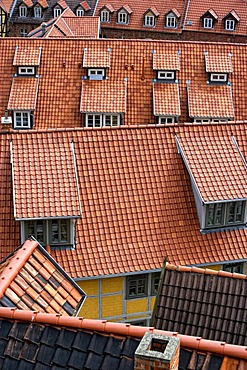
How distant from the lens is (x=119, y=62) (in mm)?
35375

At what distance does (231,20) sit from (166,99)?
26670 mm

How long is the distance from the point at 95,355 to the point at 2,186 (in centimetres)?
1173

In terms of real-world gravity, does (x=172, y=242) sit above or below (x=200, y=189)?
below

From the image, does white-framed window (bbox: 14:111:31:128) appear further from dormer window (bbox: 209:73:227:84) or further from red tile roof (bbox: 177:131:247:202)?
red tile roof (bbox: 177:131:247:202)

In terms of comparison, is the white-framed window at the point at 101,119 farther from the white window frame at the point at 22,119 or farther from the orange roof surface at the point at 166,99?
the white window frame at the point at 22,119

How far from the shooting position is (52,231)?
2148 cm

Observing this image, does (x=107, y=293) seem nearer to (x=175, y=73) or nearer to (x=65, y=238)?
(x=65, y=238)

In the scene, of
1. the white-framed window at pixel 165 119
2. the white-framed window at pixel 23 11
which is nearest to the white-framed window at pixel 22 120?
the white-framed window at pixel 165 119

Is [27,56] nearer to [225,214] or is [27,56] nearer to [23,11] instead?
[225,214]

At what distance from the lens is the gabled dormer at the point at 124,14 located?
60438mm

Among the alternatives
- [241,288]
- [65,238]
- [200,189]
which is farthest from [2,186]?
[241,288]

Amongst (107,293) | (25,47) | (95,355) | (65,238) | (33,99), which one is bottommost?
(95,355)

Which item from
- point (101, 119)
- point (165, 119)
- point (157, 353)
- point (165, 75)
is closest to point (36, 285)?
point (157, 353)

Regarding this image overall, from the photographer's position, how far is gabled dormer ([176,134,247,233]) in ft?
73.7
